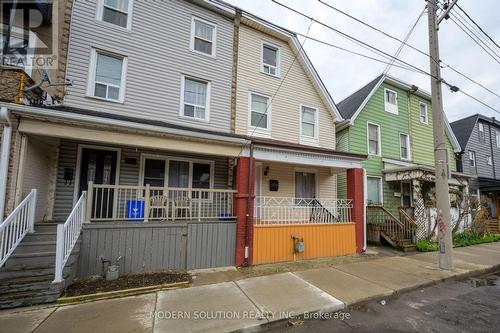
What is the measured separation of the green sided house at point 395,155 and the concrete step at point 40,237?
11137mm

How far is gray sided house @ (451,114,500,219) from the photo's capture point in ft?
54.0

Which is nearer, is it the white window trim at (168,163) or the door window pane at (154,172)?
the white window trim at (168,163)

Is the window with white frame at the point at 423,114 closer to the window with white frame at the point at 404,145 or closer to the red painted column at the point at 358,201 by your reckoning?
the window with white frame at the point at 404,145

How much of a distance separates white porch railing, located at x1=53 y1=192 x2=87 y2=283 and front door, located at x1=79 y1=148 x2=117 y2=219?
61.8 inches

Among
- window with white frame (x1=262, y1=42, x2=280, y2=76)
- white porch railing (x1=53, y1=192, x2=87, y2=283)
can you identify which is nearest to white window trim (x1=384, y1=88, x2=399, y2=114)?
window with white frame (x1=262, y1=42, x2=280, y2=76)

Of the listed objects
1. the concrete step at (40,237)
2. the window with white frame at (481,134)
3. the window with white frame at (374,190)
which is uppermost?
the window with white frame at (481,134)

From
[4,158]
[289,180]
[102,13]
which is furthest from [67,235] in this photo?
[289,180]

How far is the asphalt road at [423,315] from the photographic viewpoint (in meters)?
3.74

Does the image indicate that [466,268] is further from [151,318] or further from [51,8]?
[51,8]

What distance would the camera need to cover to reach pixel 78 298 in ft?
14.4

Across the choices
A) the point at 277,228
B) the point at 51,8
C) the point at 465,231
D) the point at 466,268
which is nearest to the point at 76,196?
the point at 51,8

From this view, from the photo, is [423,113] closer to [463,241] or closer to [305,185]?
[463,241]

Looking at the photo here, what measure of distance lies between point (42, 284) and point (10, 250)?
0.99m

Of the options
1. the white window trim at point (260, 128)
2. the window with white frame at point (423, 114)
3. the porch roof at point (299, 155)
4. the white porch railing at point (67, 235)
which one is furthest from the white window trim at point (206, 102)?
the window with white frame at point (423, 114)
